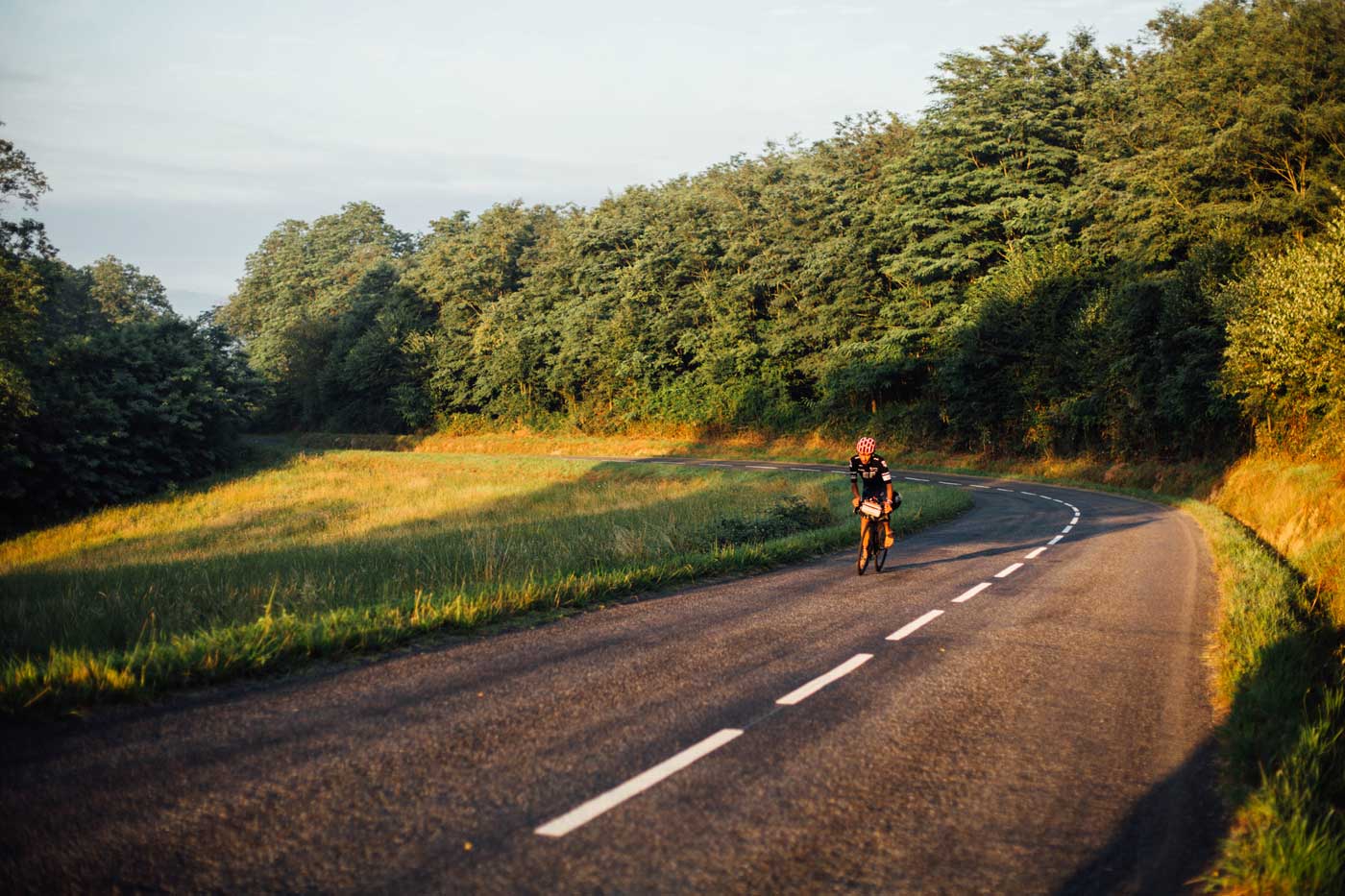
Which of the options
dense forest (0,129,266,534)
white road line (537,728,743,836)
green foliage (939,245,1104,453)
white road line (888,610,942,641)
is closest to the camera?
white road line (537,728,743,836)

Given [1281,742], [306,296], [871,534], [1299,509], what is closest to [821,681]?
[1281,742]

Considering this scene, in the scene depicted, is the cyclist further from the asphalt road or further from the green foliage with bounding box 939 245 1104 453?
the green foliage with bounding box 939 245 1104 453

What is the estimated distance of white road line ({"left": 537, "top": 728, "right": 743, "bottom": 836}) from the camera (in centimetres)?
380

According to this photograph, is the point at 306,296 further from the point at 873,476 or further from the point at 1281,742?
the point at 1281,742

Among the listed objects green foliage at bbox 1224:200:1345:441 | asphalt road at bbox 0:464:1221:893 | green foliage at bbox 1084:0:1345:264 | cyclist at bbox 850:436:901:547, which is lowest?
asphalt road at bbox 0:464:1221:893

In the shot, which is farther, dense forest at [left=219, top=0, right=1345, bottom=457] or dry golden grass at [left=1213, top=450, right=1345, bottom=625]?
dense forest at [left=219, top=0, right=1345, bottom=457]

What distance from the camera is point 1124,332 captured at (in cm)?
3095

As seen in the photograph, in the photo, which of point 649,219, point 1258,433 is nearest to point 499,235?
point 649,219

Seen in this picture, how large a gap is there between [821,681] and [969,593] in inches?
188

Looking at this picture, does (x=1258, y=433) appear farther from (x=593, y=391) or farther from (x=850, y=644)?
(x=593, y=391)

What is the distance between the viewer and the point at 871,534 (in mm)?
11820

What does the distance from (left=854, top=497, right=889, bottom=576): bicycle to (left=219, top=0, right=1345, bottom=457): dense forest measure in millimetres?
15749

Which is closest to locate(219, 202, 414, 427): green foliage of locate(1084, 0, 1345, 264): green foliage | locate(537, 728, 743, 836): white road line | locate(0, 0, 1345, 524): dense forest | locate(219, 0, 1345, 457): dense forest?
locate(219, 0, 1345, 457): dense forest

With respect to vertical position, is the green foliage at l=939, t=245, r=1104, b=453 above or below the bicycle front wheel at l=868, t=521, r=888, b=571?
above
